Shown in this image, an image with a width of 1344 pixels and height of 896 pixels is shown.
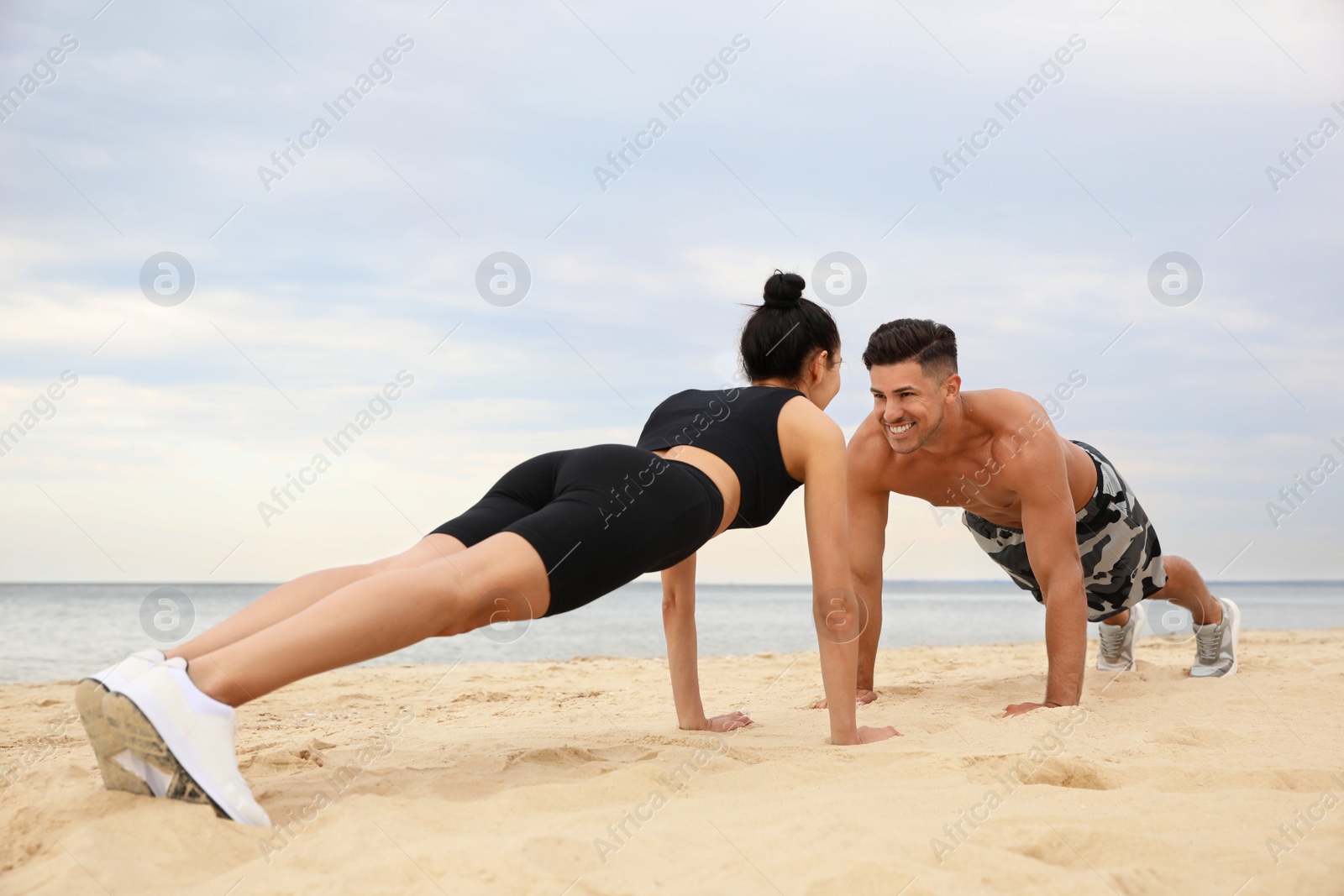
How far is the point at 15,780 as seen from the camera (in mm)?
2086

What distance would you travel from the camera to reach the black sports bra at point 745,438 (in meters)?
2.66

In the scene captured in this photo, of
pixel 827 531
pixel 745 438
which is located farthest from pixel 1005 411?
pixel 745 438

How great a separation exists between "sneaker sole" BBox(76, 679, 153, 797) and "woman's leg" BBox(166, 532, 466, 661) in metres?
0.16

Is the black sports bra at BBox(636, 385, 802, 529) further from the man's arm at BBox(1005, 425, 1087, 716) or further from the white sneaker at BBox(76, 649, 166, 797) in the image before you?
the white sneaker at BBox(76, 649, 166, 797)

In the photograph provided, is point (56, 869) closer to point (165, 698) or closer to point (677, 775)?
point (165, 698)

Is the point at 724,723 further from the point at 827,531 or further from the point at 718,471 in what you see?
the point at 718,471

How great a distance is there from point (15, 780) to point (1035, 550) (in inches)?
135

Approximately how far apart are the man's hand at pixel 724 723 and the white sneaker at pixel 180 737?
176cm

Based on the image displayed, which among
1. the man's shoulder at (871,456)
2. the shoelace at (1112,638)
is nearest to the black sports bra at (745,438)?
the man's shoulder at (871,456)

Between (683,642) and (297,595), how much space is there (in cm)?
151

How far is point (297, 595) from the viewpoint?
2.13 metres

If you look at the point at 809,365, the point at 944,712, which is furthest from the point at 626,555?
the point at 944,712

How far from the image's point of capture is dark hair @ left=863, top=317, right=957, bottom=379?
350 cm

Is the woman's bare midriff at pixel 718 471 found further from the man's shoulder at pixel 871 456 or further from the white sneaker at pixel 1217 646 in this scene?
the white sneaker at pixel 1217 646
